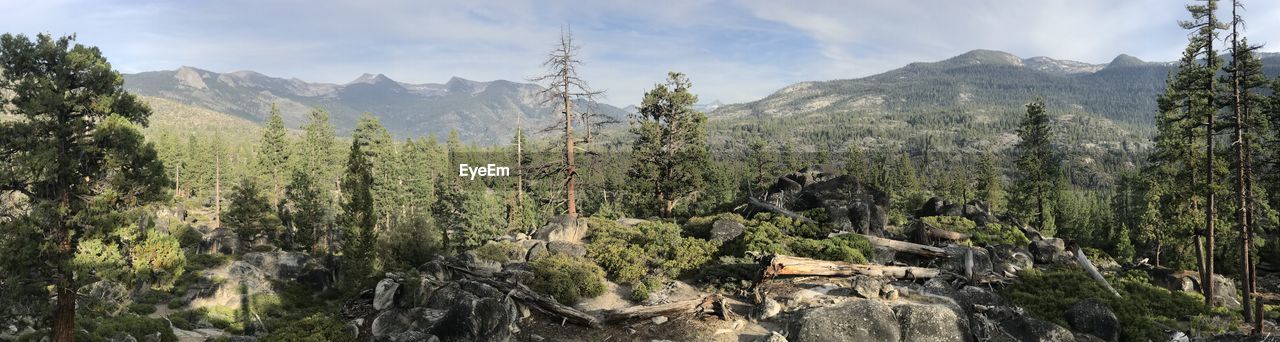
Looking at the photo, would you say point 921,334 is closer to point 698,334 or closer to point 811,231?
point 698,334

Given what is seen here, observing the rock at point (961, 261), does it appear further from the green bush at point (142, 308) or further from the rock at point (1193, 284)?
the green bush at point (142, 308)

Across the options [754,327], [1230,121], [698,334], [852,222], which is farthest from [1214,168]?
[698,334]

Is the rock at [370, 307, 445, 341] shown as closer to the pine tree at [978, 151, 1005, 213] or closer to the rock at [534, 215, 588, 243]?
the rock at [534, 215, 588, 243]

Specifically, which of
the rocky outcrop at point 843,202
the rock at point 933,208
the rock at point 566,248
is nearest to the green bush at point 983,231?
the rocky outcrop at point 843,202

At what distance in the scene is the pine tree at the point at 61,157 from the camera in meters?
15.7

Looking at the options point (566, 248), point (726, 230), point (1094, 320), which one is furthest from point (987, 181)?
point (566, 248)

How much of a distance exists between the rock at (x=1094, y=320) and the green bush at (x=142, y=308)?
36.9 m

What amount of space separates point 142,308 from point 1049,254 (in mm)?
44255

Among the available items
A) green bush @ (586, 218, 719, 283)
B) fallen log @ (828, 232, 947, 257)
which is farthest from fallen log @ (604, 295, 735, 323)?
fallen log @ (828, 232, 947, 257)

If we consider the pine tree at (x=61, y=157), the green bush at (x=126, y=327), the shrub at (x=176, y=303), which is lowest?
the shrub at (x=176, y=303)

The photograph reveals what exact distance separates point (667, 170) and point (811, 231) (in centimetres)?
1499

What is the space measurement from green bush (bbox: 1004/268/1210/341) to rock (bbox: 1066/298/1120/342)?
266 mm

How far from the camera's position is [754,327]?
15.1 meters

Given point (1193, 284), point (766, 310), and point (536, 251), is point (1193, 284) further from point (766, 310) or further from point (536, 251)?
point (536, 251)
